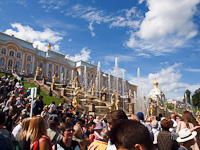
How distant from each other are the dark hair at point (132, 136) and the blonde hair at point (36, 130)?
6.11 ft

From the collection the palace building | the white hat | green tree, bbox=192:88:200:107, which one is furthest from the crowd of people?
green tree, bbox=192:88:200:107

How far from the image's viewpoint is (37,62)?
5344 cm

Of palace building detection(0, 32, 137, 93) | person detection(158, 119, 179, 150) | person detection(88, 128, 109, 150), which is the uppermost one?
palace building detection(0, 32, 137, 93)

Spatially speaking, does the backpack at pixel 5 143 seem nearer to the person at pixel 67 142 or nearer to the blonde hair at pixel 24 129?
the blonde hair at pixel 24 129

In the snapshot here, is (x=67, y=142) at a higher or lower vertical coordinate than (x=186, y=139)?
lower

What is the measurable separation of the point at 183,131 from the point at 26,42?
54338mm

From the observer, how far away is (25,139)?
2.98m

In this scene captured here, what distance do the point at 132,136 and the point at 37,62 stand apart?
5608cm

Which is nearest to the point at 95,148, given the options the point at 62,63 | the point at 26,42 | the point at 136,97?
the point at 136,97

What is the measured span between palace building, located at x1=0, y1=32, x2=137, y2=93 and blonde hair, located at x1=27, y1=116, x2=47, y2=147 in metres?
35.7

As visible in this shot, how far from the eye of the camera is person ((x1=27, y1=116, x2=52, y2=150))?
8.93ft

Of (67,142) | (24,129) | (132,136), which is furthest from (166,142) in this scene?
(24,129)

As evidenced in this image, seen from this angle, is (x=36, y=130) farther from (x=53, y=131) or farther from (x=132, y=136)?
(x=132, y=136)

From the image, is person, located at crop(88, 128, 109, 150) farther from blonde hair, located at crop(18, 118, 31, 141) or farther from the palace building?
the palace building
